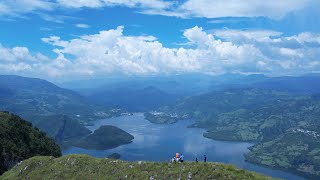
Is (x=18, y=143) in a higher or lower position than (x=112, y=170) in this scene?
lower

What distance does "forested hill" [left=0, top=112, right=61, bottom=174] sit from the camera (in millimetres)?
129875

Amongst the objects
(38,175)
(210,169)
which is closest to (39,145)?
(38,175)

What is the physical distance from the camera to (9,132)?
477 ft

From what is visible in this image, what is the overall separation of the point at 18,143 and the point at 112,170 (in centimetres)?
8494

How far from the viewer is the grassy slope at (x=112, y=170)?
61.0 metres

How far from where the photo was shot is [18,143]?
142750 mm

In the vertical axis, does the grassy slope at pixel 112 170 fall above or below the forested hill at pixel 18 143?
Answer: above

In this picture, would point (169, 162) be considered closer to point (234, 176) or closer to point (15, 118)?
point (234, 176)

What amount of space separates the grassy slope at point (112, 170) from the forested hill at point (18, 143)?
144 feet

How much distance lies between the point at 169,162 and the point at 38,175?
33.6 m

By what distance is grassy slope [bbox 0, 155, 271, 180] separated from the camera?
60969 mm

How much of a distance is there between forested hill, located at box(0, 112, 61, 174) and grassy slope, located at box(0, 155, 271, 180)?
43753 millimetres

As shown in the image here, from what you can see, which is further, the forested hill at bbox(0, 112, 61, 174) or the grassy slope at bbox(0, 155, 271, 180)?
the forested hill at bbox(0, 112, 61, 174)

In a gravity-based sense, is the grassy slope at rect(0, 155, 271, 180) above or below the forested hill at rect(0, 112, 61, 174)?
above
